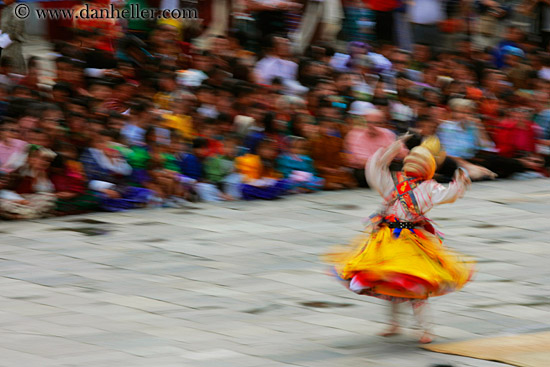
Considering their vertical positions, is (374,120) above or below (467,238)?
above

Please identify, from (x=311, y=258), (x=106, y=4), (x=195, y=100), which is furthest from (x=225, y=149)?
(x=106, y=4)

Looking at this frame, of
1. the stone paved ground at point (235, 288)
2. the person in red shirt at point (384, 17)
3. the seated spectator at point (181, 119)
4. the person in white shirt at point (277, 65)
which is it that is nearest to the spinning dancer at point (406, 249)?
the stone paved ground at point (235, 288)

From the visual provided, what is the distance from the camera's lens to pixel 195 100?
36.6 feet

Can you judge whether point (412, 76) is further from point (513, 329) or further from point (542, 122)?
point (513, 329)

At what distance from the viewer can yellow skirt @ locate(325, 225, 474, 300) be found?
6.03 metres

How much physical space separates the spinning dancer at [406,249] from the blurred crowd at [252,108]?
3.30m

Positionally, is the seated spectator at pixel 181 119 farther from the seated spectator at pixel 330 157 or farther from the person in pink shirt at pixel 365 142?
the person in pink shirt at pixel 365 142

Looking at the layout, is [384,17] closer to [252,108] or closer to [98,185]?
[252,108]

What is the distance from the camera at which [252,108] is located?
11.1 metres

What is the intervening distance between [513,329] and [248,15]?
7.58 metres

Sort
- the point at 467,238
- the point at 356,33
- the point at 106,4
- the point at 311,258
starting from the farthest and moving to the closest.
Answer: the point at 356,33 < the point at 106,4 < the point at 467,238 < the point at 311,258
